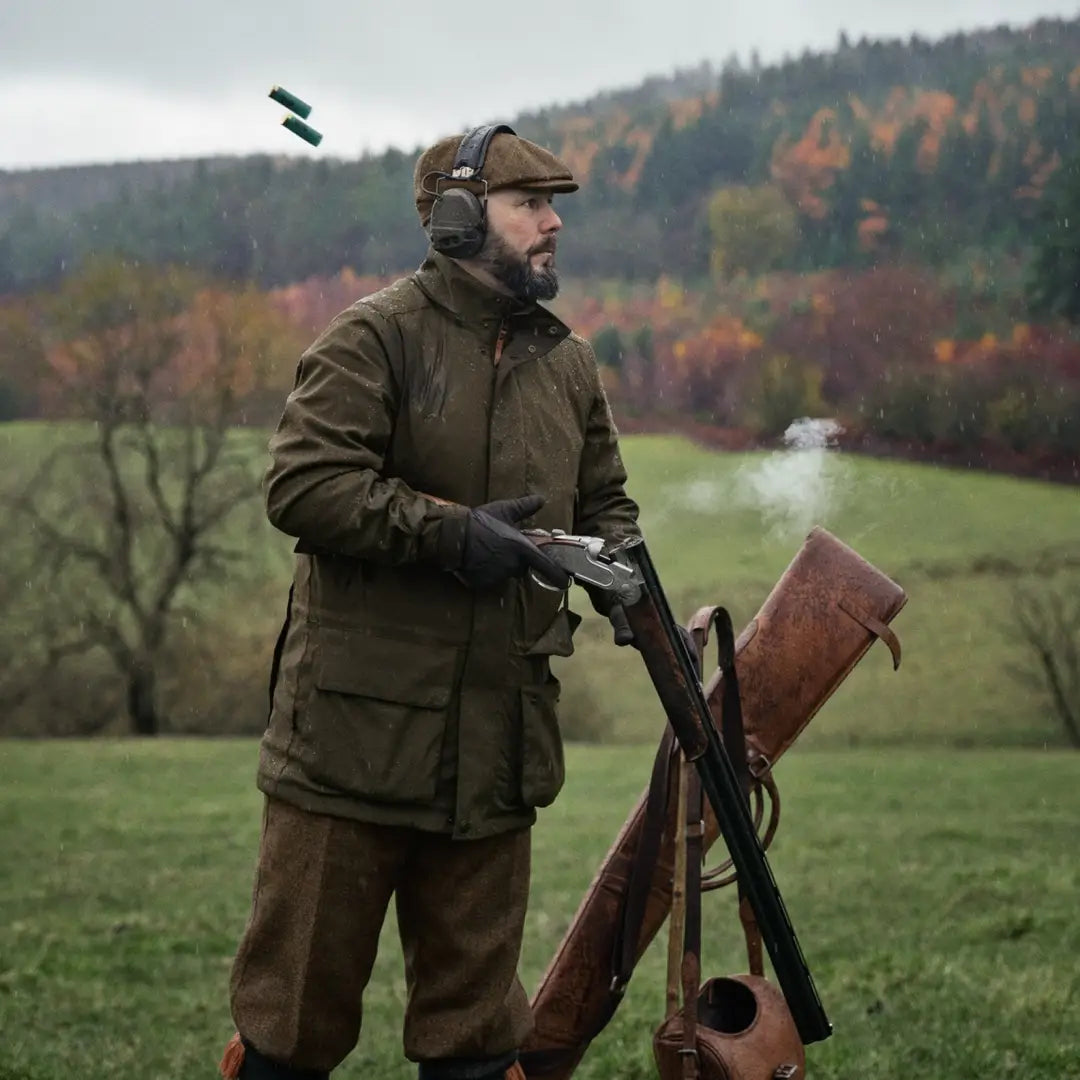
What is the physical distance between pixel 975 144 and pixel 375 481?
21.5 m

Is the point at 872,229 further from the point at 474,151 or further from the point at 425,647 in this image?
the point at 425,647

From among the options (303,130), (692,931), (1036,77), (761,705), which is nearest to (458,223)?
(303,130)

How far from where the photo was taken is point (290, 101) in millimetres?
3861

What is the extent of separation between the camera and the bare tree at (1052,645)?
19062 millimetres

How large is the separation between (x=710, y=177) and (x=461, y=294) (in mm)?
21264

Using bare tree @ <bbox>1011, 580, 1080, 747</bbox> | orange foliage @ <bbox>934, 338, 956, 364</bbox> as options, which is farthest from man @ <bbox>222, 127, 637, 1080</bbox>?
orange foliage @ <bbox>934, 338, 956, 364</bbox>

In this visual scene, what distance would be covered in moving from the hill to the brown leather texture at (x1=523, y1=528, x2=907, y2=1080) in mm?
16457

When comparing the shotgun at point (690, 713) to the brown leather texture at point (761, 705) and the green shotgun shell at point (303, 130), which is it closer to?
the brown leather texture at point (761, 705)

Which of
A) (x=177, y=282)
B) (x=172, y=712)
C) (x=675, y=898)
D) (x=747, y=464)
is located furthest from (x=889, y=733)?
(x=675, y=898)

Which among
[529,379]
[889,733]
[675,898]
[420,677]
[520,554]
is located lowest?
[889,733]

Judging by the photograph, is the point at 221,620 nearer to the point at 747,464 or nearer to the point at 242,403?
the point at 242,403

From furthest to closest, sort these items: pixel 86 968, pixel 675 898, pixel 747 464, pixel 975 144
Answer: pixel 975 144 < pixel 747 464 < pixel 86 968 < pixel 675 898

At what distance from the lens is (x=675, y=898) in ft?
12.5

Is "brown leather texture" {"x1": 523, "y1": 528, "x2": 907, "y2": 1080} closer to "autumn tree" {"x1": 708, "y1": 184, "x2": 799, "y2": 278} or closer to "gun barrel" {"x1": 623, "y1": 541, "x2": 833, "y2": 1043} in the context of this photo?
"gun barrel" {"x1": 623, "y1": 541, "x2": 833, "y2": 1043}
